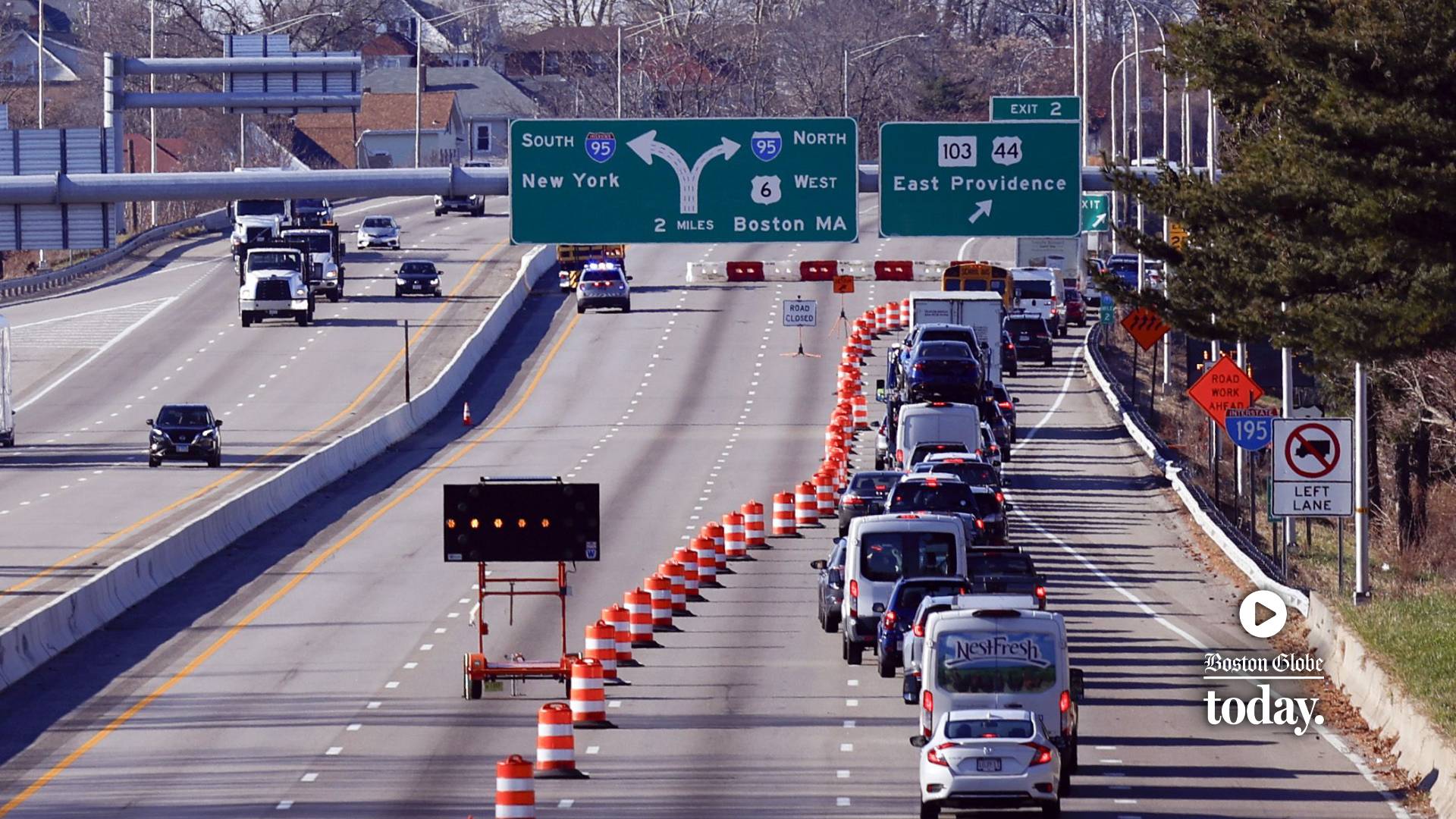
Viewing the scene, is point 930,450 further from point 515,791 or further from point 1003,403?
point 515,791

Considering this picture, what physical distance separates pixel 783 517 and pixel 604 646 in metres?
15.1

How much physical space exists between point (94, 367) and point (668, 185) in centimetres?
4308

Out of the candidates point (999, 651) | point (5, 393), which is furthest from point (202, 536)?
point (999, 651)

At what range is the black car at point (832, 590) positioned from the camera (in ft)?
95.7

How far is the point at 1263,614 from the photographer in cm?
2978

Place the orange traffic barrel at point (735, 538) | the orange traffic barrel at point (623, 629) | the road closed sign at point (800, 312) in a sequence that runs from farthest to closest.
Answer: the road closed sign at point (800, 312) → the orange traffic barrel at point (735, 538) → the orange traffic barrel at point (623, 629)

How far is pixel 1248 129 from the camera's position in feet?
124

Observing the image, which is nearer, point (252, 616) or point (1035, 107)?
point (252, 616)

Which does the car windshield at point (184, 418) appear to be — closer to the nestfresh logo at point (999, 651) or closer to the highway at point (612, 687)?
the highway at point (612, 687)

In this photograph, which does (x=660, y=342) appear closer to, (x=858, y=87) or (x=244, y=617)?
(x=244, y=617)

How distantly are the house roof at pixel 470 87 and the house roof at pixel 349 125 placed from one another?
9505mm

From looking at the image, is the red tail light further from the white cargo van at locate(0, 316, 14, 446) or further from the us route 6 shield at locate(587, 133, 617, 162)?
the white cargo van at locate(0, 316, 14, 446)

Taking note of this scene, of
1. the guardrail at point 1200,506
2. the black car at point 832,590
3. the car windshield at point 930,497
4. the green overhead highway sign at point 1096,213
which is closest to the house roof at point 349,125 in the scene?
the green overhead highway sign at point 1096,213

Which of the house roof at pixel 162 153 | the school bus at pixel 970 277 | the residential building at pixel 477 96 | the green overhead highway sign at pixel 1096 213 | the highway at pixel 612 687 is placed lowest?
the highway at pixel 612 687
